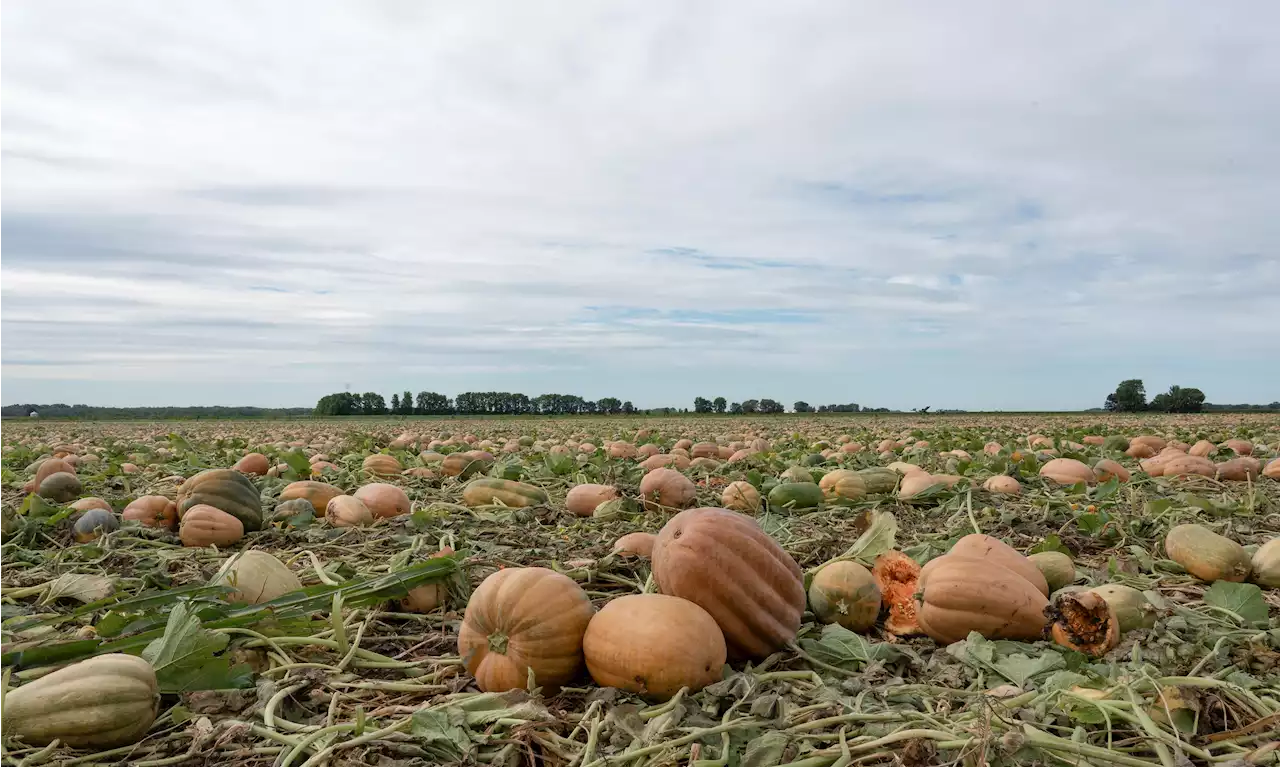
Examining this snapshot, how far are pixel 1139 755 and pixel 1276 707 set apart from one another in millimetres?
605

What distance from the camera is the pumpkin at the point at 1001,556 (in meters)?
3.83

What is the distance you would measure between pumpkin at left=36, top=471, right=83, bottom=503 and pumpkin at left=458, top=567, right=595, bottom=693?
18.8 feet

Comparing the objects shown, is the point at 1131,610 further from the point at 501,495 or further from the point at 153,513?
the point at 153,513

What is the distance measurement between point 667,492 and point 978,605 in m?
3.40

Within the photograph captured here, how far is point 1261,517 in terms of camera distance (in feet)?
20.6

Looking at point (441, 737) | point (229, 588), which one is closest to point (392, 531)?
point (229, 588)

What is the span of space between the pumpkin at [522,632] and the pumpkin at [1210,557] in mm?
3428

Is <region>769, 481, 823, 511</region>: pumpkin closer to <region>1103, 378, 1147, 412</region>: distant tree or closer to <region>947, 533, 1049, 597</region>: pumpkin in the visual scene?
<region>947, 533, 1049, 597</region>: pumpkin

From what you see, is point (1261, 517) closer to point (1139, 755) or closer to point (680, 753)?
point (1139, 755)

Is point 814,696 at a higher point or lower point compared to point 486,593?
lower

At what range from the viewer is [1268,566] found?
450 centimetres

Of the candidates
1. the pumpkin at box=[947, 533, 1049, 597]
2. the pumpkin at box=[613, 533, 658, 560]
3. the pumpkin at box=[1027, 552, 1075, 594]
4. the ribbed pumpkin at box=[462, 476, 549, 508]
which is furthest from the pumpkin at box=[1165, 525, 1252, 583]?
the ribbed pumpkin at box=[462, 476, 549, 508]

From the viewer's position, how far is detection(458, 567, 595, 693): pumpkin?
121 inches

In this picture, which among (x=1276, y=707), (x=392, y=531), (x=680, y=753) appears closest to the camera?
(x=680, y=753)
